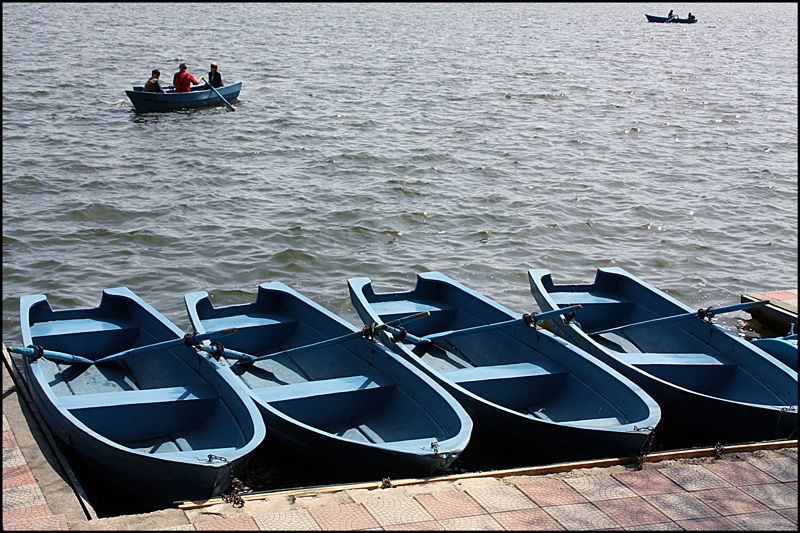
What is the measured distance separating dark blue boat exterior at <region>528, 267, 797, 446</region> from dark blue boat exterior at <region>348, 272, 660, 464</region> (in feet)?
1.74

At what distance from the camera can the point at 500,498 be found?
242 inches

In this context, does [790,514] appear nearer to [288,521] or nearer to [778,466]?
[778,466]

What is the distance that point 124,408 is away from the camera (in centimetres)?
741

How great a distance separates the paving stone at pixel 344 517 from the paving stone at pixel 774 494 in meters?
3.00

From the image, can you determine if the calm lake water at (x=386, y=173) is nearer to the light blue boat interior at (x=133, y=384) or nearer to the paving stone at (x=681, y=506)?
the light blue boat interior at (x=133, y=384)

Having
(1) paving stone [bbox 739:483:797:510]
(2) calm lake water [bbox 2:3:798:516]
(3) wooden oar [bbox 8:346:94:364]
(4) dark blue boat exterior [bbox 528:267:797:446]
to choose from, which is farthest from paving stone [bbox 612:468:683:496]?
(2) calm lake water [bbox 2:3:798:516]

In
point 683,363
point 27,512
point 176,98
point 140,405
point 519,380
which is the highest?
point 176,98

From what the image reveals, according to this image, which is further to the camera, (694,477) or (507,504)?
(694,477)

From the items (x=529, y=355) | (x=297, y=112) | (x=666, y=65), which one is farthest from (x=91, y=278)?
(x=666, y=65)

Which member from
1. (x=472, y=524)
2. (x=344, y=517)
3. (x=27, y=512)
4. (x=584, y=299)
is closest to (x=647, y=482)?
(x=472, y=524)

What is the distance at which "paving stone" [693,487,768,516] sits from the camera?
20.1ft

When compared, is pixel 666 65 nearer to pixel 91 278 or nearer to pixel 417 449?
pixel 91 278

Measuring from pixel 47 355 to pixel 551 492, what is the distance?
16.9ft

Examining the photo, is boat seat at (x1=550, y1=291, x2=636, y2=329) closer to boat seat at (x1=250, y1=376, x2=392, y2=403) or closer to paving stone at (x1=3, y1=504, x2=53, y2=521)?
boat seat at (x1=250, y1=376, x2=392, y2=403)
